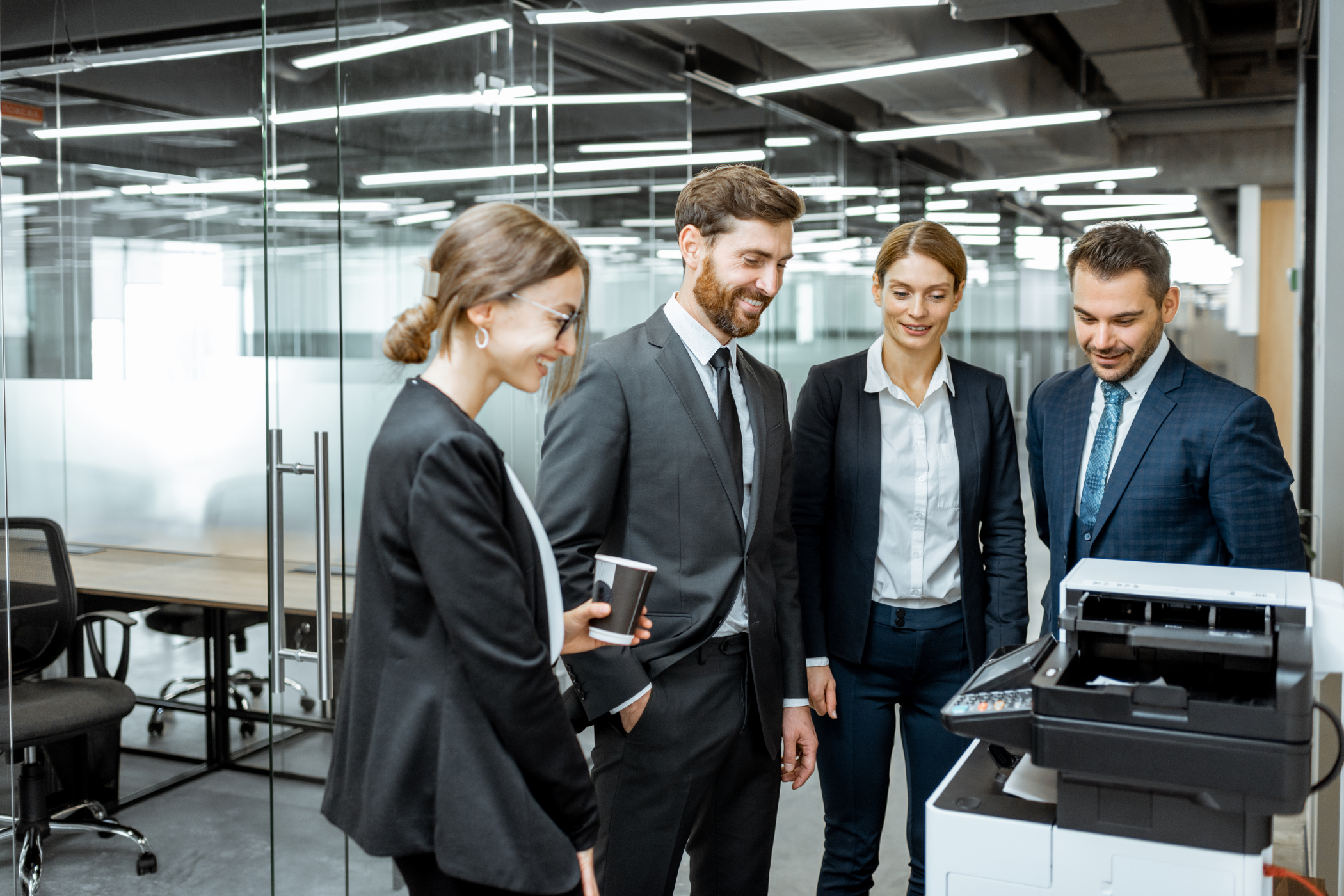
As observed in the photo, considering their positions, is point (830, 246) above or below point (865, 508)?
above

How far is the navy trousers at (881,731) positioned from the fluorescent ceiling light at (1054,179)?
6.19 meters

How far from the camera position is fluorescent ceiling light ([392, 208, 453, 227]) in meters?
3.35

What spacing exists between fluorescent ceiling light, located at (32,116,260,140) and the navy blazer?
2.42 m

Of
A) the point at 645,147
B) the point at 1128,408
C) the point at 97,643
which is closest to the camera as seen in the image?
the point at 1128,408

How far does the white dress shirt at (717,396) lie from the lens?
76.4 inches

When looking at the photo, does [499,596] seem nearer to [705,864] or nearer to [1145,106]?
[705,864]

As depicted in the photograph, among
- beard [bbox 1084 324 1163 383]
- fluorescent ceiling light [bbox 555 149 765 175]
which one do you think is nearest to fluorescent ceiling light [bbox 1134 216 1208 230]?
fluorescent ceiling light [bbox 555 149 765 175]

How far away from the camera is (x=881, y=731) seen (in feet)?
7.39

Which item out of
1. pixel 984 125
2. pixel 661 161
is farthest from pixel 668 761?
pixel 984 125

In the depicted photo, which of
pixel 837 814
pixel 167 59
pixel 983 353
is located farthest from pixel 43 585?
pixel 983 353

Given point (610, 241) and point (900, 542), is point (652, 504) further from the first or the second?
point (610, 241)

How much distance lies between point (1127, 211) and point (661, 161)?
419 cm

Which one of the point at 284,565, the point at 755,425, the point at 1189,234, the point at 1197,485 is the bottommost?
the point at 284,565

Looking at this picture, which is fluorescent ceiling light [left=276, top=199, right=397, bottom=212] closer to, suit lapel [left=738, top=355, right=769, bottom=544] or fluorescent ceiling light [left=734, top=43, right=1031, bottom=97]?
suit lapel [left=738, top=355, right=769, bottom=544]
